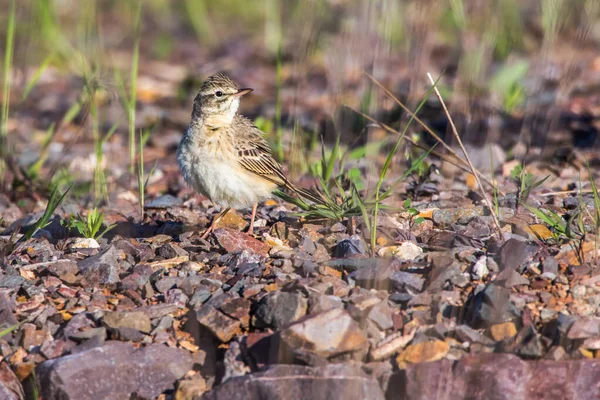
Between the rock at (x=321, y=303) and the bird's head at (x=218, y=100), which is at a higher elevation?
the bird's head at (x=218, y=100)

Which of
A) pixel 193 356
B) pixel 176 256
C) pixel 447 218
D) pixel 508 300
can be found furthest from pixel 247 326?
pixel 447 218

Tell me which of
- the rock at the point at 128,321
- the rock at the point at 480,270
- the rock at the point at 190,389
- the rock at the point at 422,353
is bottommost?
the rock at the point at 190,389

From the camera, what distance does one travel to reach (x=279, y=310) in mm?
4629

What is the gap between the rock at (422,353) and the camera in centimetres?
438

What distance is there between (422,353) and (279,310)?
792 millimetres

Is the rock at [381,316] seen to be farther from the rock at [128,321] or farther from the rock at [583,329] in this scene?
the rock at [128,321]

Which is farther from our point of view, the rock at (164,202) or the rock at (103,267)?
the rock at (164,202)

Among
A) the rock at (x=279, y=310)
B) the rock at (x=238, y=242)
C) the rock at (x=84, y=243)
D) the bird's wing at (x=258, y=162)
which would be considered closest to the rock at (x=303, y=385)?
the rock at (x=279, y=310)

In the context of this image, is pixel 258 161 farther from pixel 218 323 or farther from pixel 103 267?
pixel 218 323

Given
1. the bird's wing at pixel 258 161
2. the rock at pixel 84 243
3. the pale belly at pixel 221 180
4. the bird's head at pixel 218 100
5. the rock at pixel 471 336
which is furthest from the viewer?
the bird's head at pixel 218 100

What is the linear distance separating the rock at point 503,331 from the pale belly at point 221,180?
2.37 metres

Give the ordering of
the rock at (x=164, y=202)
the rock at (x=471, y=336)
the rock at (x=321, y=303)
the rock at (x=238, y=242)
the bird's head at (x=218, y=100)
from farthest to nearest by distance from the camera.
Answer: the rock at (x=164, y=202)
the bird's head at (x=218, y=100)
the rock at (x=238, y=242)
the rock at (x=321, y=303)
the rock at (x=471, y=336)

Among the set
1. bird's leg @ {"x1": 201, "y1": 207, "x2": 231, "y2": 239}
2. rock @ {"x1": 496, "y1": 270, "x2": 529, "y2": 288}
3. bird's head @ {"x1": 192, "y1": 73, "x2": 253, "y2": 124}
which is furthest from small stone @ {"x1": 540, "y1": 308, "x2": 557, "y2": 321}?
bird's head @ {"x1": 192, "y1": 73, "x2": 253, "y2": 124}

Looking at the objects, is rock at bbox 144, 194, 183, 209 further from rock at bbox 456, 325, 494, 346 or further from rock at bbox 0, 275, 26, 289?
rock at bbox 456, 325, 494, 346
